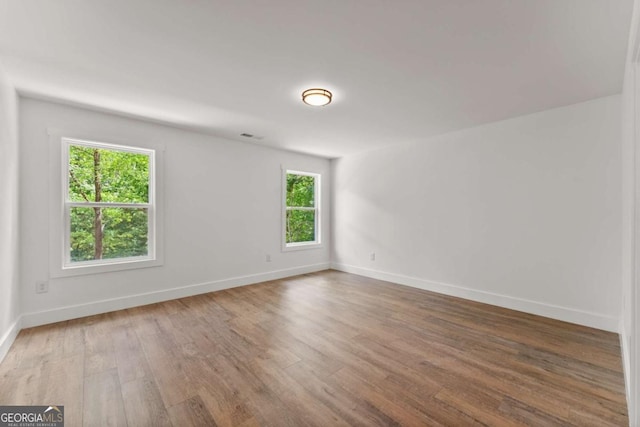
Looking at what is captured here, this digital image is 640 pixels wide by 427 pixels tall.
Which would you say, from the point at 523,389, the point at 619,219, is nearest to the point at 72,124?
the point at 523,389

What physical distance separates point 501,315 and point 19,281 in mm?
5247

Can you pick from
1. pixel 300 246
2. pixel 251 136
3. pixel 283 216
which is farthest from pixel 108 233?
pixel 300 246

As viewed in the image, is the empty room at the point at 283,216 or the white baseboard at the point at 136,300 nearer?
the empty room at the point at 283,216

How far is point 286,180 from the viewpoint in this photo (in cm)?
514

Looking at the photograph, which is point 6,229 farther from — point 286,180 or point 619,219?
point 619,219

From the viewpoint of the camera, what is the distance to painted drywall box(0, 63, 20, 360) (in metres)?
2.25

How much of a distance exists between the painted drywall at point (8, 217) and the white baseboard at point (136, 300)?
202mm

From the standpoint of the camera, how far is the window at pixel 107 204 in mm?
3119

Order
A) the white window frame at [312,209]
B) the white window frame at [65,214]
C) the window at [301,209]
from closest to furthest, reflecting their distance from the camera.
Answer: the white window frame at [65,214] → the white window frame at [312,209] → the window at [301,209]

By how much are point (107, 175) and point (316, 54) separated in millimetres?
3021

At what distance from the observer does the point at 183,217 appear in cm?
388

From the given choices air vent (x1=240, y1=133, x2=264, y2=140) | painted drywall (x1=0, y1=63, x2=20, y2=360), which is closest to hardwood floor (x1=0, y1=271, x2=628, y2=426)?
painted drywall (x1=0, y1=63, x2=20, y2=360)

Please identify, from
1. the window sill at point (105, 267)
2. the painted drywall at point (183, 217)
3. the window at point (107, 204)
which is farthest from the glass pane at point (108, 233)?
the painted drywall at point (183, 217)

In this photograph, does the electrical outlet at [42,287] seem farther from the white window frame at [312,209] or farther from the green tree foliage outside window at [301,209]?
the green tree foliage outside window at [301,209]
